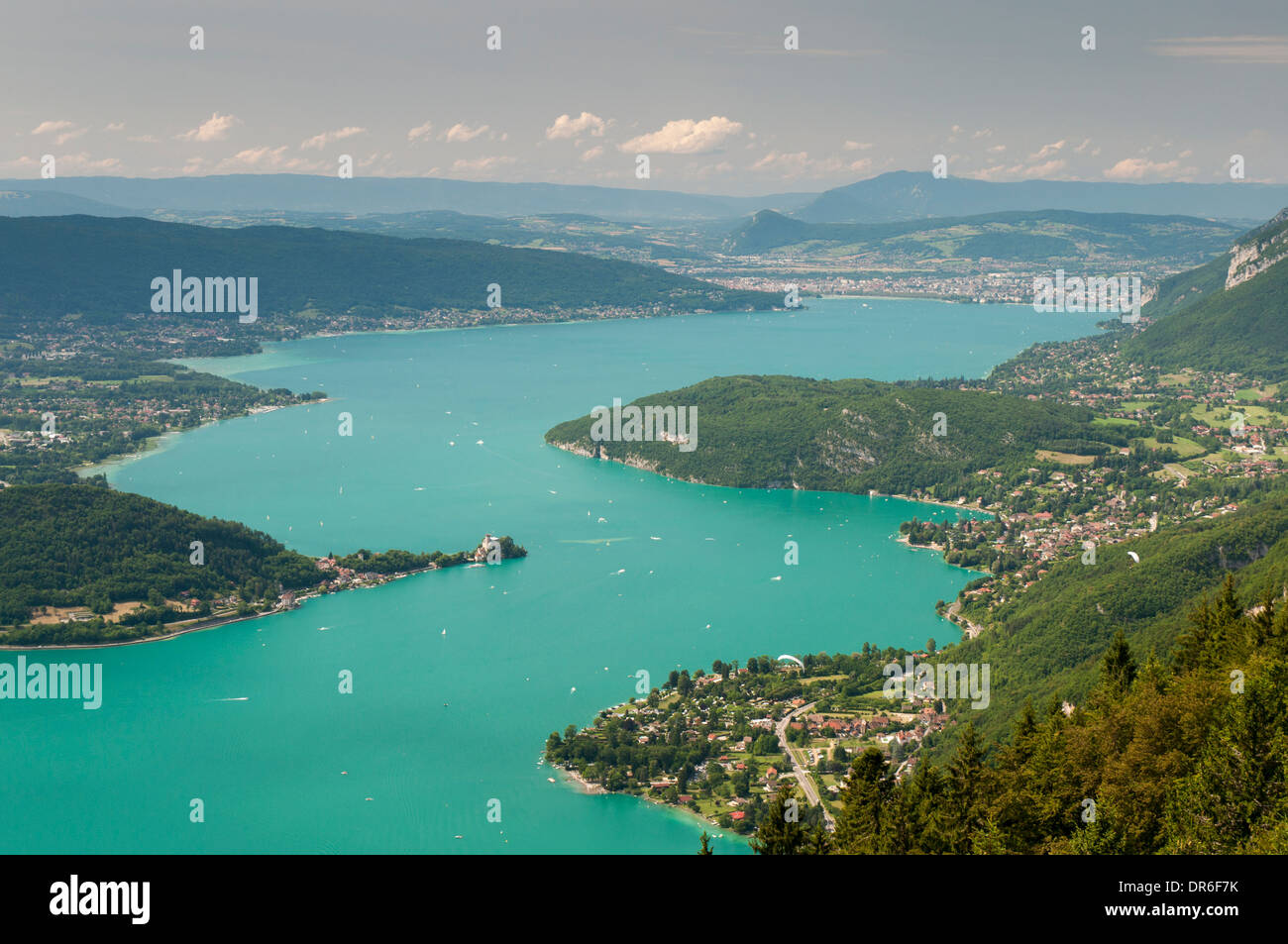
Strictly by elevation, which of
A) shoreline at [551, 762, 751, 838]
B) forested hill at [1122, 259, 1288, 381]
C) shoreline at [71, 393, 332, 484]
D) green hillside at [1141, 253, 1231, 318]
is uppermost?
green hillside at [1141, 253, 1231, 318]

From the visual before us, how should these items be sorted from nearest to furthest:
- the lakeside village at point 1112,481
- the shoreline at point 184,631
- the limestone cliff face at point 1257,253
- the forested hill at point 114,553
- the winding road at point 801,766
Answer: the winding road at point 801,766
the shoreline at point 184,631
the forested hill at point 114,553
the lakeside village at point 1112,481
the limestone cliff face at point 1257,253

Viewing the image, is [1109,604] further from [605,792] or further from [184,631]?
[184,631]

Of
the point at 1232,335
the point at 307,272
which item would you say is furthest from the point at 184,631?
the point at 307,272

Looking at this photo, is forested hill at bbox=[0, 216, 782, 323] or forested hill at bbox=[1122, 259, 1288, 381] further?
forested hill at bbox=[0, 216, 782, 323]

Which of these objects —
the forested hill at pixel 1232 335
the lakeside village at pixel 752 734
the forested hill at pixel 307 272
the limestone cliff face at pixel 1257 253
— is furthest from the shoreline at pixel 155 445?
the limestone cliff face at pixel 1257 253

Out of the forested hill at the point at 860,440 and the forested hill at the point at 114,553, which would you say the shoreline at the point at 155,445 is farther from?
the forested hill at the point at 860,440

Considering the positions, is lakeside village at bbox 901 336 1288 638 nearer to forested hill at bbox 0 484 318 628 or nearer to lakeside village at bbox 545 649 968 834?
lakeside village at bbox 545 649 968 834

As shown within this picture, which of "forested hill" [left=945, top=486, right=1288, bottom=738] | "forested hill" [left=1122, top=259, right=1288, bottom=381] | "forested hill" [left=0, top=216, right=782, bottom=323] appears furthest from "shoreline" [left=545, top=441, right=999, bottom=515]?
"forested hill" [left=0, top=216, right=782, bottom=323]
